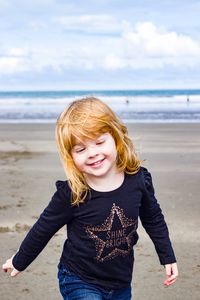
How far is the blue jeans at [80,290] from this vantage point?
116 inches

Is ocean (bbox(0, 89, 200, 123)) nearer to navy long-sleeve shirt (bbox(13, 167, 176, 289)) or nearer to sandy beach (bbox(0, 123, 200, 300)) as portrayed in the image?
sandy beach (bbox(0, 123, 200, 300))

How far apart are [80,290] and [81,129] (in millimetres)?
803

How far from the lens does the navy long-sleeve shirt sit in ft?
9.54

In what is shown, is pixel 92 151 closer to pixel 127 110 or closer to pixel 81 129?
pixel 81 129

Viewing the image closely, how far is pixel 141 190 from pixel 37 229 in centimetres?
55

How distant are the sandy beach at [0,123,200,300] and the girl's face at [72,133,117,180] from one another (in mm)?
1682

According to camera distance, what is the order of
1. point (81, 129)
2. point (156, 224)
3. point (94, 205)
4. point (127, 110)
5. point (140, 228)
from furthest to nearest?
point (127, 110) → point (140, 228) → point (156, 224) → point (94, 205) → point (81, 129)

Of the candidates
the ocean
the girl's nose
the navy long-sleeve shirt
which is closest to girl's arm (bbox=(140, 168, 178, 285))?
the navy long-sleeve shirt

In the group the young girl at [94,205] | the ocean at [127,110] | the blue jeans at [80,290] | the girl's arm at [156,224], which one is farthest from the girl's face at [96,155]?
the ocean at [127,110]

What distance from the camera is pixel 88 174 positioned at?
2.95 meters

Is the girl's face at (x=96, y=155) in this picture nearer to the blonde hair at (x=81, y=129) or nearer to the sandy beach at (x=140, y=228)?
the blonde hair at (x=81, y=129)

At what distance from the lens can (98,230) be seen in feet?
9.56

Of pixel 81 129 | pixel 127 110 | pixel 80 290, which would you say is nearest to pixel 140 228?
pixel 80 290

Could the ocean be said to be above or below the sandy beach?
below
